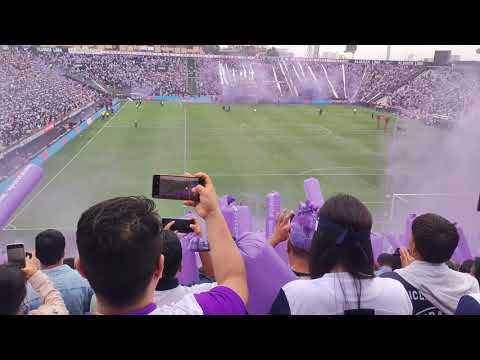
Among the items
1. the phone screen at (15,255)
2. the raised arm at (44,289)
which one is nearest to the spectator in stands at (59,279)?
the phone screen at (15,255)

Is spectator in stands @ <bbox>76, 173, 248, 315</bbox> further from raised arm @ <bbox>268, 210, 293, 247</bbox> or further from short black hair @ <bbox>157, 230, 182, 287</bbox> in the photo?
raised arm @ <bbox>268, 210, 293, 247</bbox>

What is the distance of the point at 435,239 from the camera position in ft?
6.73

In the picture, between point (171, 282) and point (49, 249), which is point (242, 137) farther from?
point (171, 282)

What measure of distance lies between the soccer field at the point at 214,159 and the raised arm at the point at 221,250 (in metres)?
8.50

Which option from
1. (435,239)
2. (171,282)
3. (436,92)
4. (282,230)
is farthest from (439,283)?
(436,92)

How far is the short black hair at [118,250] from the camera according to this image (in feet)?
3.73

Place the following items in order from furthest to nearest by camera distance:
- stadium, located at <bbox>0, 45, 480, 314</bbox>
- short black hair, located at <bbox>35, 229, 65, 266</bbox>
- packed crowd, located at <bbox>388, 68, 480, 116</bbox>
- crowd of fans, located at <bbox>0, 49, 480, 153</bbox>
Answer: crowd of fans, located at <bbox>0, 49, 480, 153</bbox> → packed crowd, located at <bbox>388, 68, 480, 116</bbox> → stadium, located at <bbox>0, 45, 480, 314</bbox> → short black hair, located at <bbox>35, 229, 65, 266</bbox>

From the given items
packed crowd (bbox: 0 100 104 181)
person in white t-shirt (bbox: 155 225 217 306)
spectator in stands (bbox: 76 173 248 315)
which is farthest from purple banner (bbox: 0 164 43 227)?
packed crowd (bbox: 0 100 104 181)

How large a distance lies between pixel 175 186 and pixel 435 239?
119 cm

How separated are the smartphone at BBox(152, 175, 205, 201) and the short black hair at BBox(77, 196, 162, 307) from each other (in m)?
0.50

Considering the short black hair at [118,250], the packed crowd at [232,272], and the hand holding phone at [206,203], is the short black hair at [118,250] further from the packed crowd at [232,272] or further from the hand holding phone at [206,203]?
the hand holding phone at [206,203]

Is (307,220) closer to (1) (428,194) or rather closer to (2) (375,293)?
(2) (375,293)

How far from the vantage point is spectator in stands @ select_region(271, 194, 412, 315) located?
4.83 feet
